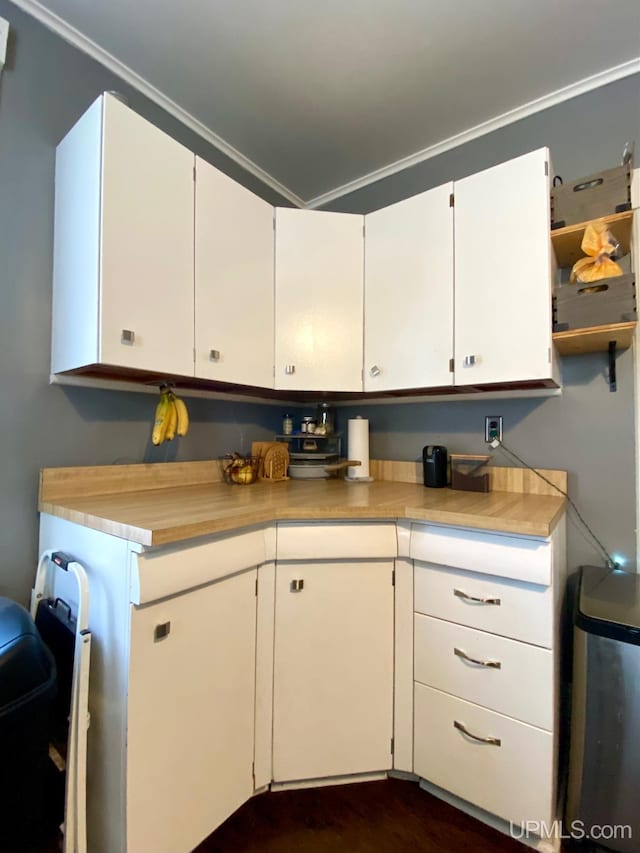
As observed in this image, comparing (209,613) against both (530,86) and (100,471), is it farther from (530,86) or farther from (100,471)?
(530,86)

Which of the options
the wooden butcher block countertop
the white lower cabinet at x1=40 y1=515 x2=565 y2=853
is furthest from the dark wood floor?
the wooden butcher block countertop

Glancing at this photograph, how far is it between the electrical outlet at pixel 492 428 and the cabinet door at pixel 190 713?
1209 millimetres

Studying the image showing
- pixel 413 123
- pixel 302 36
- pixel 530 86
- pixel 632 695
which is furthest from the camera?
pixel 413 123

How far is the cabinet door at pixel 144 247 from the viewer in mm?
1244

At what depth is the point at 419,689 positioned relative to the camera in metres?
1.34

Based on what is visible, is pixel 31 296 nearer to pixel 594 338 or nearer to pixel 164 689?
pixel 164 689

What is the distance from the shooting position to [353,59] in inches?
60.3

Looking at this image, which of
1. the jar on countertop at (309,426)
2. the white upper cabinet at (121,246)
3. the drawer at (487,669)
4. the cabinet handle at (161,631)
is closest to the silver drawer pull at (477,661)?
the drawer at (487,669)

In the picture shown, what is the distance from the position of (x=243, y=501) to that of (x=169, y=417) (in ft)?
1.60

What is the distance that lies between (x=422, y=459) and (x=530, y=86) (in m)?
1.66

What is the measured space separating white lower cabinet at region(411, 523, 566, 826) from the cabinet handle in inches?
30.7

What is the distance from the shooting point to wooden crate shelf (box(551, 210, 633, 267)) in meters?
1.35

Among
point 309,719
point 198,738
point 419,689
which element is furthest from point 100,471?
point 419,689

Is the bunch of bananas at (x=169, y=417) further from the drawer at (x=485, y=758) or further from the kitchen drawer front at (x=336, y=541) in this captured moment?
the drawer at (x=485, y=758)
